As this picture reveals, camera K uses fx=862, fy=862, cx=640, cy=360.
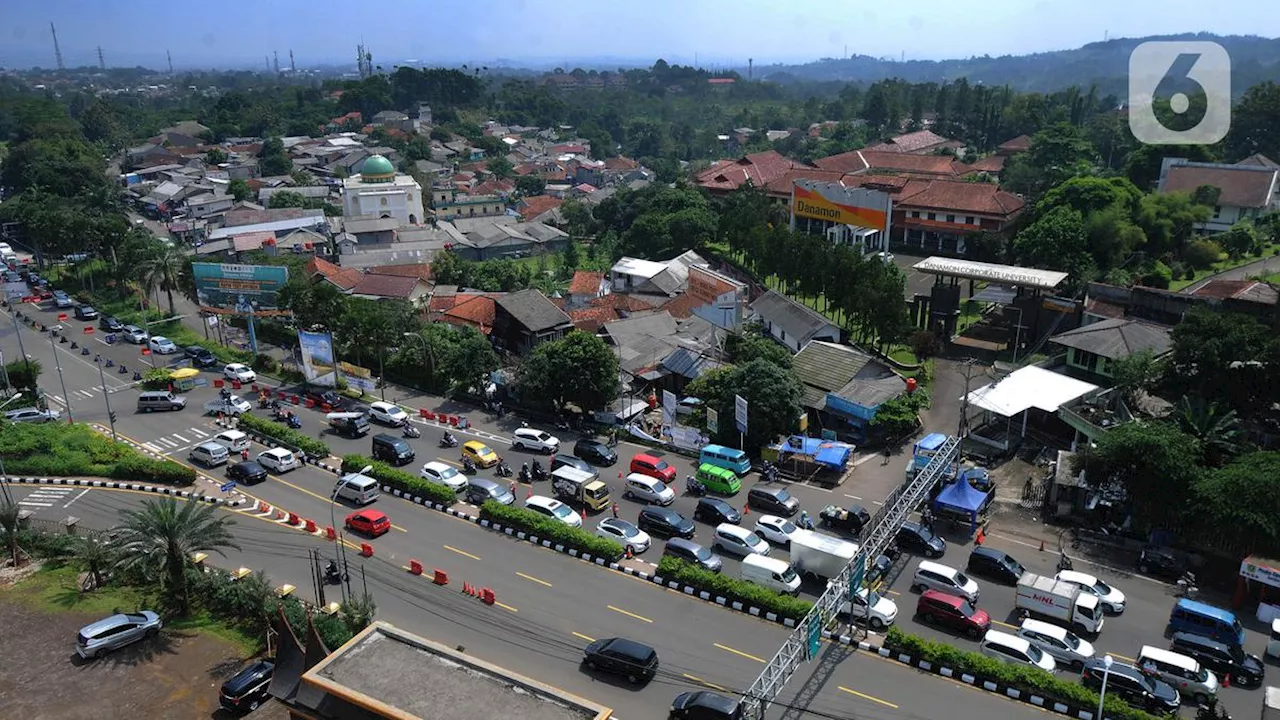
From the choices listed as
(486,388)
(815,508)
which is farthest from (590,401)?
(815,508)

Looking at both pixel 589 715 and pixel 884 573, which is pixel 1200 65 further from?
pixel 589 715

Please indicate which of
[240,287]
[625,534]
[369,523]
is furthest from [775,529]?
[240,287]

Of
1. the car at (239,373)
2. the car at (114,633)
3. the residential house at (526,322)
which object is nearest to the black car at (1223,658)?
the car at (114,633)

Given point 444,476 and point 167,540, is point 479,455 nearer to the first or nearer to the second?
point 444,476

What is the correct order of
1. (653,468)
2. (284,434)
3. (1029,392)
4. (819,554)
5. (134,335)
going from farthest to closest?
(134,335), (284,434), (1029,392), (653,468), (819,554)

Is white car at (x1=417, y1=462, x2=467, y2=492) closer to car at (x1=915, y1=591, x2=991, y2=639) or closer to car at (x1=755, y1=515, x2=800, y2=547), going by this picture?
car at (x1=755, y1=515, x2=800, y2=547)

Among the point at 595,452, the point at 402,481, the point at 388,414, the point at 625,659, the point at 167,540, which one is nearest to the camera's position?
the point at 625,659

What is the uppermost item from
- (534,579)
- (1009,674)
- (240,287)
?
(240,287)

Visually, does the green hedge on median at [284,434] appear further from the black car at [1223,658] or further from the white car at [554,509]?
the black car at [1223,658]
